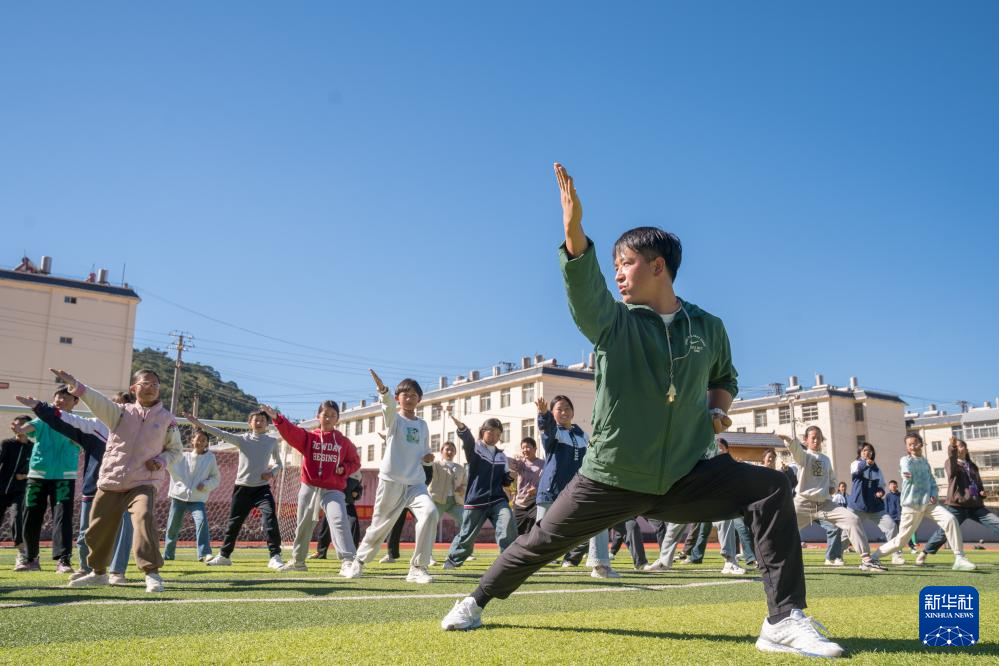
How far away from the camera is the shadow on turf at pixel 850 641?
3.55m

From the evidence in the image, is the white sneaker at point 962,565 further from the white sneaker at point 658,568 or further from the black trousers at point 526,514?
the black trousers at point 526,514

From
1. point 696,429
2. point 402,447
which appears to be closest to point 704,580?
point 402,447

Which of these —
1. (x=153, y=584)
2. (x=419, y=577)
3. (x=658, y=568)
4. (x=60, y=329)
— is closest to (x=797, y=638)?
(x=153, y=584)

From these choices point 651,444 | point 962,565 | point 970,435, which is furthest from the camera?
point 970,435

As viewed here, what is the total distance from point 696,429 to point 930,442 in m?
96.5

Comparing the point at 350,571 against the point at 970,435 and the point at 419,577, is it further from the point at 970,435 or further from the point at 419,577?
the point at 970,435

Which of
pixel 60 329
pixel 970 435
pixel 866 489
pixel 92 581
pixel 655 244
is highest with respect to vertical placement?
pixel 60 329

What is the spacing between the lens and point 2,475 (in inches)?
397

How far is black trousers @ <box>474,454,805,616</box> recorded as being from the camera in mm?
3686

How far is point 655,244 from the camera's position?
4.05 metres

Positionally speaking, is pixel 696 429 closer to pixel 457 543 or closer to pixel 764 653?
pixel 764 653

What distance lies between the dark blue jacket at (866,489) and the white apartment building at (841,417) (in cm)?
6328

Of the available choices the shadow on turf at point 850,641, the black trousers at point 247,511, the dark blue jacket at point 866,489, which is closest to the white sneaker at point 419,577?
the black trousers at point 247,511

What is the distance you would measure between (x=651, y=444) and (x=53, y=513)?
8397 millimetres
